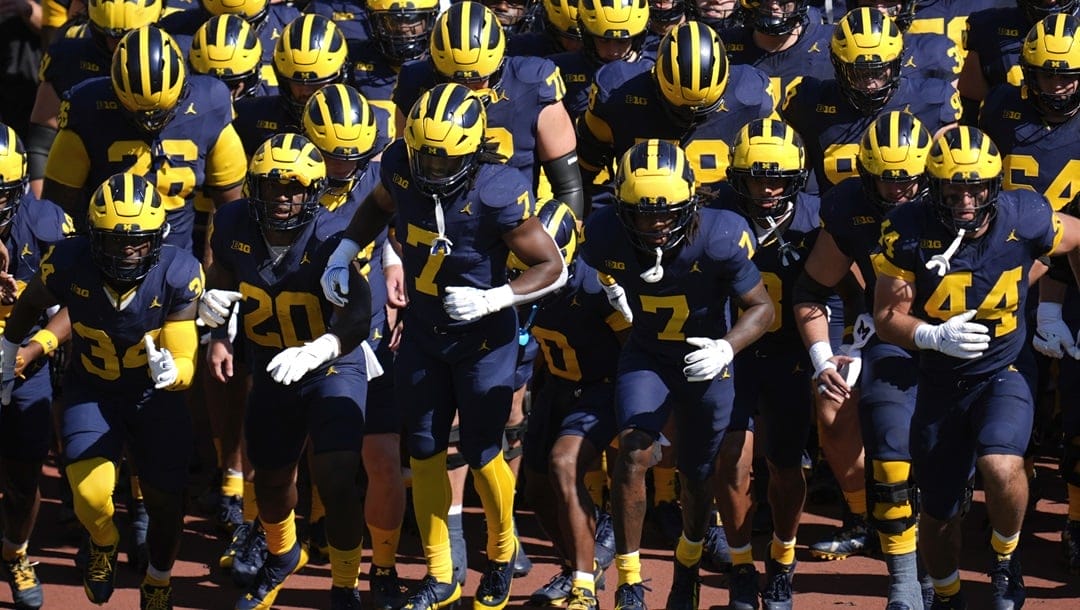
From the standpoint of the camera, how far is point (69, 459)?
843 cm

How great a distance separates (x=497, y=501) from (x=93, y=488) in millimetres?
1702

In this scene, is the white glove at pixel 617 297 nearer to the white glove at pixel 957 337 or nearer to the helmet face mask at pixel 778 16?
the white glove at pixel 957 337

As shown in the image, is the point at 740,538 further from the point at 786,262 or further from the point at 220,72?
the point at 220,72

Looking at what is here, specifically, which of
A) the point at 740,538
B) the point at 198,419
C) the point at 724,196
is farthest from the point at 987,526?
the point at 198,419

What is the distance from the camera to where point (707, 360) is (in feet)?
26.3

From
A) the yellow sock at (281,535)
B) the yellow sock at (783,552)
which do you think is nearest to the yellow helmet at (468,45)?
the yellow sock at (281,535)

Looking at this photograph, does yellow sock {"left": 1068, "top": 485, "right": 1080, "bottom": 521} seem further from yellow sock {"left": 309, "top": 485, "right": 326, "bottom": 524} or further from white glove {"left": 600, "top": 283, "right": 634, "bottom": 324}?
yellow sock {"left": 309, "top": 485, "right": 326, "bottom": 524}

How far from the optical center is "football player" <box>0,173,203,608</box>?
8383 mm

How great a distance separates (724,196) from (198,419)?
10.3 feet

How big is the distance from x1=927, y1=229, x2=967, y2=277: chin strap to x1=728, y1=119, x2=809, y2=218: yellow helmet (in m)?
0.88

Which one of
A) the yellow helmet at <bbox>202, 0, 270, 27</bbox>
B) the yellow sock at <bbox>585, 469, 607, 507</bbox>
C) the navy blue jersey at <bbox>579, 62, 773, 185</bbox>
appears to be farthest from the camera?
the yellow helmet at <bbox>202, 0, 270, 27</bbox>

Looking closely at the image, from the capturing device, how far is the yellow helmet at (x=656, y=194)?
8086 mm

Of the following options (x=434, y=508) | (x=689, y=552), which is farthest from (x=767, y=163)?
(x=434, y=508)

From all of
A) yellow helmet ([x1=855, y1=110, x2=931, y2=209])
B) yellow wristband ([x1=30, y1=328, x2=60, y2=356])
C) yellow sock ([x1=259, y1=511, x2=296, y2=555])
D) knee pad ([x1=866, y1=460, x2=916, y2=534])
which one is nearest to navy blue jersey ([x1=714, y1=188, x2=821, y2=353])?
yellow helmet ([x1=855, y1=110, x2=931, y2=209])
